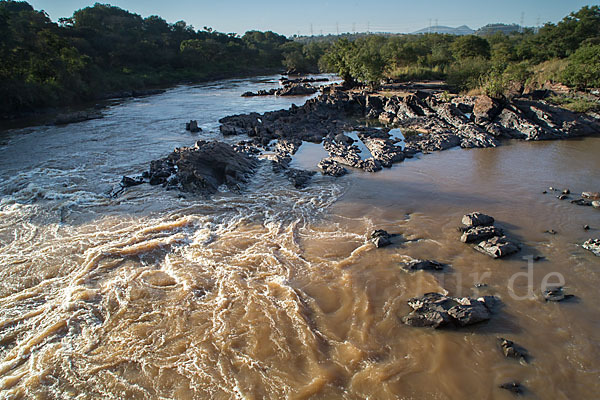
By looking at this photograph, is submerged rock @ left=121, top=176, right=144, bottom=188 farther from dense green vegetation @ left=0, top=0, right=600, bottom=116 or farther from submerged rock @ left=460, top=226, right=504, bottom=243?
dense green vegetation @ left=0, top=0, right=600, bottom=116

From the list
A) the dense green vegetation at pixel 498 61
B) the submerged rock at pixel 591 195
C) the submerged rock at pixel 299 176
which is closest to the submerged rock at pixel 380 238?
the submerged rock at pixel 299 176

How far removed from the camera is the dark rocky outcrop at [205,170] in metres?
12.5

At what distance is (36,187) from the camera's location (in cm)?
1306

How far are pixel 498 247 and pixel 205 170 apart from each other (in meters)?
9.87

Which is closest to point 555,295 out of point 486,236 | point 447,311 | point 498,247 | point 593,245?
point 498,247

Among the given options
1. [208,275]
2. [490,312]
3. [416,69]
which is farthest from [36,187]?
[416,69]

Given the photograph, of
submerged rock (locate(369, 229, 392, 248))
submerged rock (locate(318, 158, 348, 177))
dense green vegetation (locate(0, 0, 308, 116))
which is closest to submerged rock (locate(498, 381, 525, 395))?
submerged rock (locate(369, 229, 392, 248))

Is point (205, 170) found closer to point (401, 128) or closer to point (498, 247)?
point (498, 247)

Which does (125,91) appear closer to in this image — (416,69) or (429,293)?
(416,69)

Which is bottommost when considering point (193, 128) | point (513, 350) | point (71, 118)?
point (513, 350)

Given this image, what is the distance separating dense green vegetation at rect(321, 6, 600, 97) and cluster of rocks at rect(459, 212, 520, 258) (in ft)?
48.4

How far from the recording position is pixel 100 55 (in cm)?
5397

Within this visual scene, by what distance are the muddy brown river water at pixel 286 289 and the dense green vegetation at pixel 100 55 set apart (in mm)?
21428

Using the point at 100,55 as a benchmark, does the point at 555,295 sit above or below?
below
